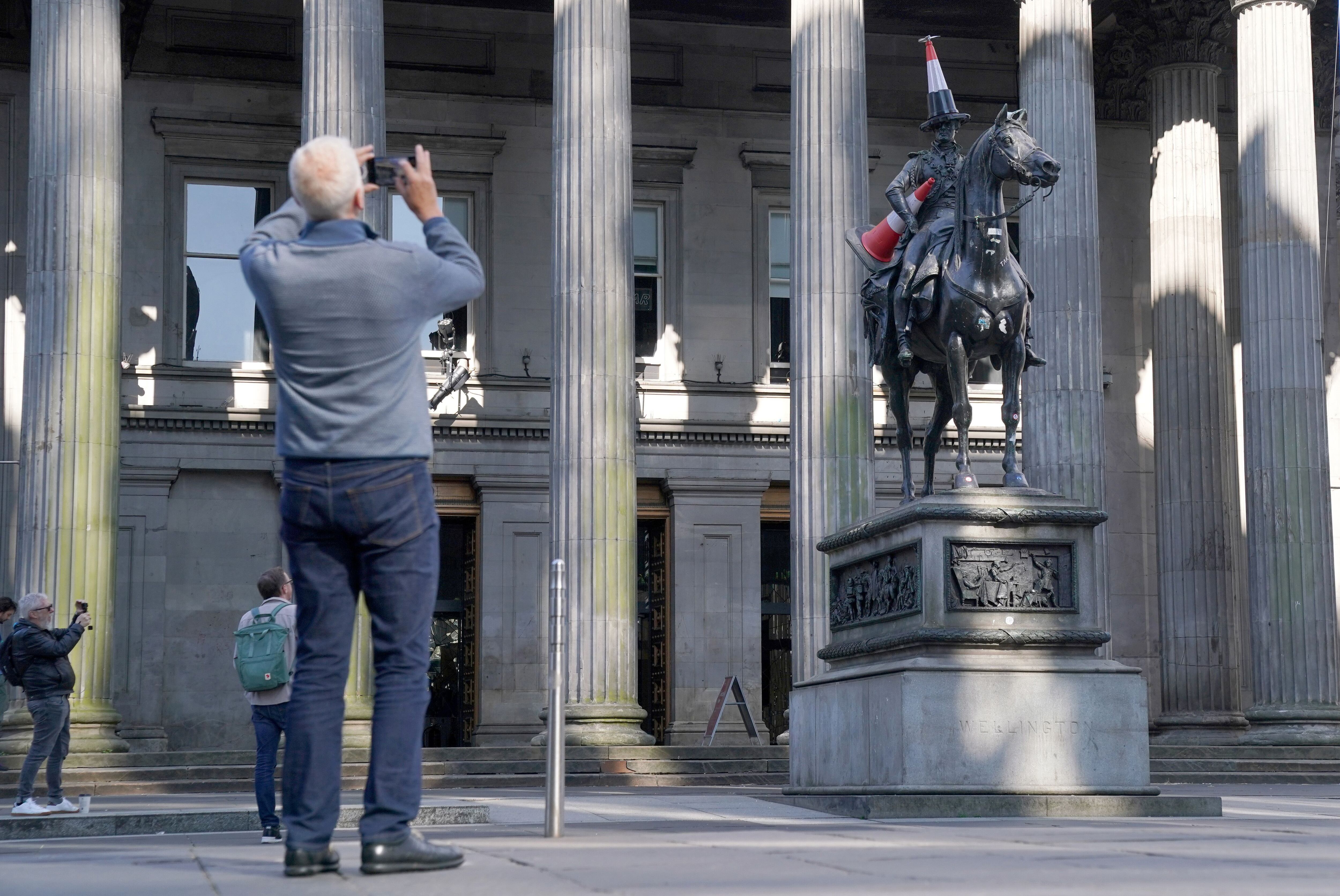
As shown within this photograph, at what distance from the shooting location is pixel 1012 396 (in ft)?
47.9

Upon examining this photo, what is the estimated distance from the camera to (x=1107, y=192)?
→ 35.2 m

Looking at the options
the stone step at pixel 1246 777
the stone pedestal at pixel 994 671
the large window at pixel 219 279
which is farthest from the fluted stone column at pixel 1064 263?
Result: the large window at pixel 219 279

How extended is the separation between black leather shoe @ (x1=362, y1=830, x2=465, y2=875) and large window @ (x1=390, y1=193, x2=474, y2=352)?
1027 inches

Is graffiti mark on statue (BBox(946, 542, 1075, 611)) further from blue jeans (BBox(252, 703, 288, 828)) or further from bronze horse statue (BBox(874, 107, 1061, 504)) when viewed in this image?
blue jeans (BBox(252, 703, 288, 828))

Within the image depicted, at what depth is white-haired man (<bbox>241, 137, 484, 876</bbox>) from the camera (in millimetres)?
6191

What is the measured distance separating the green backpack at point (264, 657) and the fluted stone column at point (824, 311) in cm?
1210

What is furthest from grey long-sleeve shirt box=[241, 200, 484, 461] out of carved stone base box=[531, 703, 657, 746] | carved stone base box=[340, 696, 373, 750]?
carved stone base box=[340, 696, 373, 750]

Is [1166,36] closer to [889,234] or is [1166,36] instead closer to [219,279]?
[219,279]

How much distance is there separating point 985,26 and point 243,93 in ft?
45.4

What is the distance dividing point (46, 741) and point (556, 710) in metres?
8.18

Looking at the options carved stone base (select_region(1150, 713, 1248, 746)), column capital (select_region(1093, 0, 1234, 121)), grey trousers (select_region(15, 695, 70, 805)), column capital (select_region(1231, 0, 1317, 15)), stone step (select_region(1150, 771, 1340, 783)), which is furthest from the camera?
column capital (select_region(1093, 0, 1234, 121))

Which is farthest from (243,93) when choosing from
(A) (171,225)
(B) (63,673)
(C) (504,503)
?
(B) (63,673)

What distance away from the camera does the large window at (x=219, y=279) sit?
31.8 metres

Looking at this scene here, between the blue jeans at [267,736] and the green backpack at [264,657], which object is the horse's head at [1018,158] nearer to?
the green backpack at [264,657]
